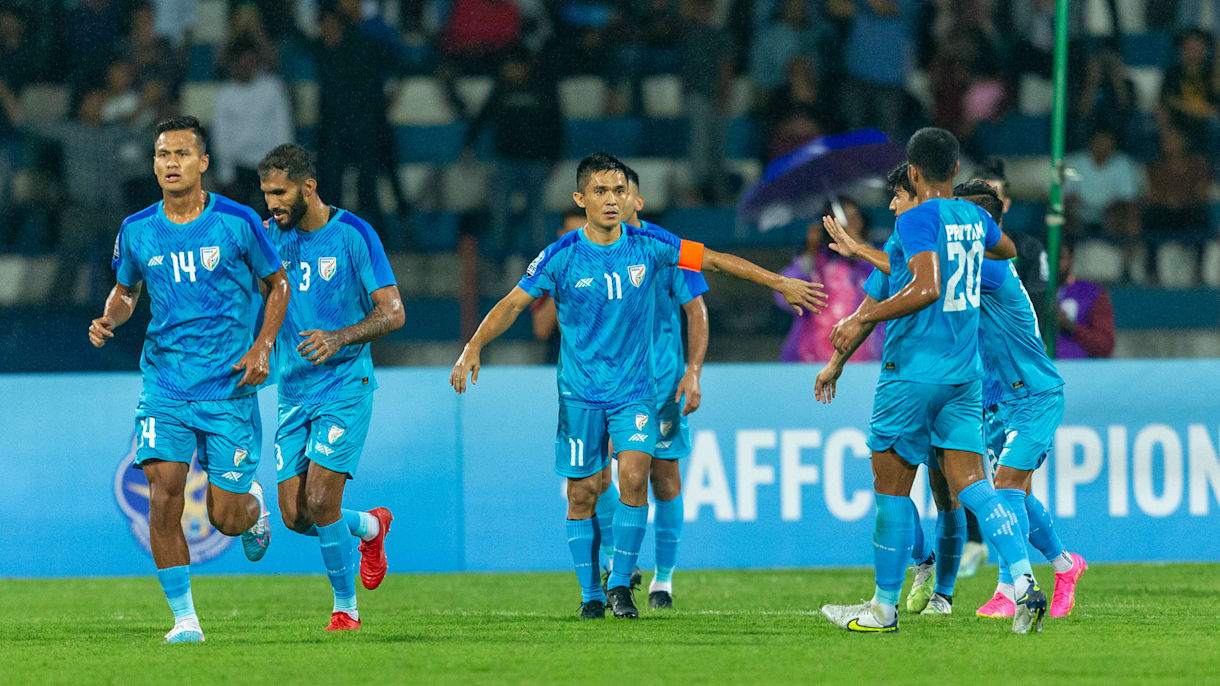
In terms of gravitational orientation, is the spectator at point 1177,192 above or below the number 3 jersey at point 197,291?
above

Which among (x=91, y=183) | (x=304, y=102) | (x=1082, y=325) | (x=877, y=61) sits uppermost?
(x=877, y=61)

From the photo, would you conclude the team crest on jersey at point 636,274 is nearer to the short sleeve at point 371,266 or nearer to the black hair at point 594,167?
the black hair at point 594,167

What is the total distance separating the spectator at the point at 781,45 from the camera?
1485cm

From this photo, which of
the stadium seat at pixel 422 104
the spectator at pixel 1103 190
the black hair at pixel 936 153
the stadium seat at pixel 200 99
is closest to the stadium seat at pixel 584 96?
the stadium seat at pixel 422 104

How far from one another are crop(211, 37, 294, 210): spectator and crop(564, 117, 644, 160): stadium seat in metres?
2.55

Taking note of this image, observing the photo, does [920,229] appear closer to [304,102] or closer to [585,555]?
[585,555]

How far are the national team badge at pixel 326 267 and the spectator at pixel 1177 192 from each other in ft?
27.7

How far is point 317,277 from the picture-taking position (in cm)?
731

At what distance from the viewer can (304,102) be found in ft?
46.5

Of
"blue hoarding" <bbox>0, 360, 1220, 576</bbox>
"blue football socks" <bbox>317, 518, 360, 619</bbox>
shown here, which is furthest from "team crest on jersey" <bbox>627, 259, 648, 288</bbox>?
"blue hoarding" <bbox>0, 360, 1220, 576</bbox>

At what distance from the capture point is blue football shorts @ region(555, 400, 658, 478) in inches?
295

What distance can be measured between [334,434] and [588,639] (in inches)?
56.8

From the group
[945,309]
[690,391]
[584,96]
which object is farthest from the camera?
[584,96]

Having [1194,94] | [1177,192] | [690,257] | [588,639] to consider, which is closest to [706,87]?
[1177,192]
